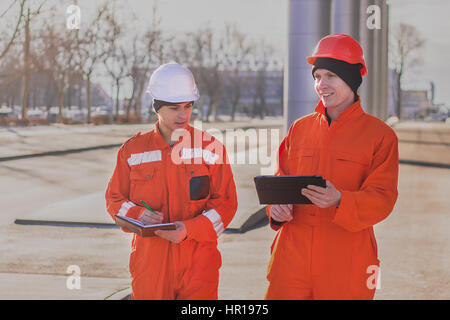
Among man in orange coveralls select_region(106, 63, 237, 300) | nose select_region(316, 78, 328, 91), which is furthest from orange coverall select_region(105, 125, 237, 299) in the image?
nose select_region(316, 78, 328, 91)

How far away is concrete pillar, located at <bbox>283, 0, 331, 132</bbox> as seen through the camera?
15.6 meters

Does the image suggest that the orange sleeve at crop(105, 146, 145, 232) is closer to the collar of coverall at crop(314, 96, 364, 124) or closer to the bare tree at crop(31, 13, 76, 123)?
the collar of coverall at crop(314, 96, 364, 124)

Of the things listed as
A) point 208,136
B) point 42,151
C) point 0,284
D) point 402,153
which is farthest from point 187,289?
point 402,153

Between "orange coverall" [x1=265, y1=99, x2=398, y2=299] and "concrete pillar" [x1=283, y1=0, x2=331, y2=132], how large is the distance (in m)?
12.5

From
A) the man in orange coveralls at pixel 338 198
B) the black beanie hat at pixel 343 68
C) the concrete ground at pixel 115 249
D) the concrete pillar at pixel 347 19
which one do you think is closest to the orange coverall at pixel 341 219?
the man in orange coveralls at pixel 338 198

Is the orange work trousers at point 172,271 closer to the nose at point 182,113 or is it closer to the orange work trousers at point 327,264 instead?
the orange work trousers at point 327,264

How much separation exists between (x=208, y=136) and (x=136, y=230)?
2.14 ft

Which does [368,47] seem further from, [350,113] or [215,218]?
[215,218]

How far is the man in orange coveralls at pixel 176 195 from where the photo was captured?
3.53 metres

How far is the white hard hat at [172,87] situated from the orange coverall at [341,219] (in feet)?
2.16

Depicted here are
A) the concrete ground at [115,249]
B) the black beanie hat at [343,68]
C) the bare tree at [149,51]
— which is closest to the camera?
the black beanie hat at [343,68]

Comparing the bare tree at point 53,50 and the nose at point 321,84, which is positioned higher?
the bare tree at point 53,50

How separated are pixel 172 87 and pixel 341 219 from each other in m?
1.09

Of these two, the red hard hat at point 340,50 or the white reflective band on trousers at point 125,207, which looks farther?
the white reflective band on trousers at point 125,207
